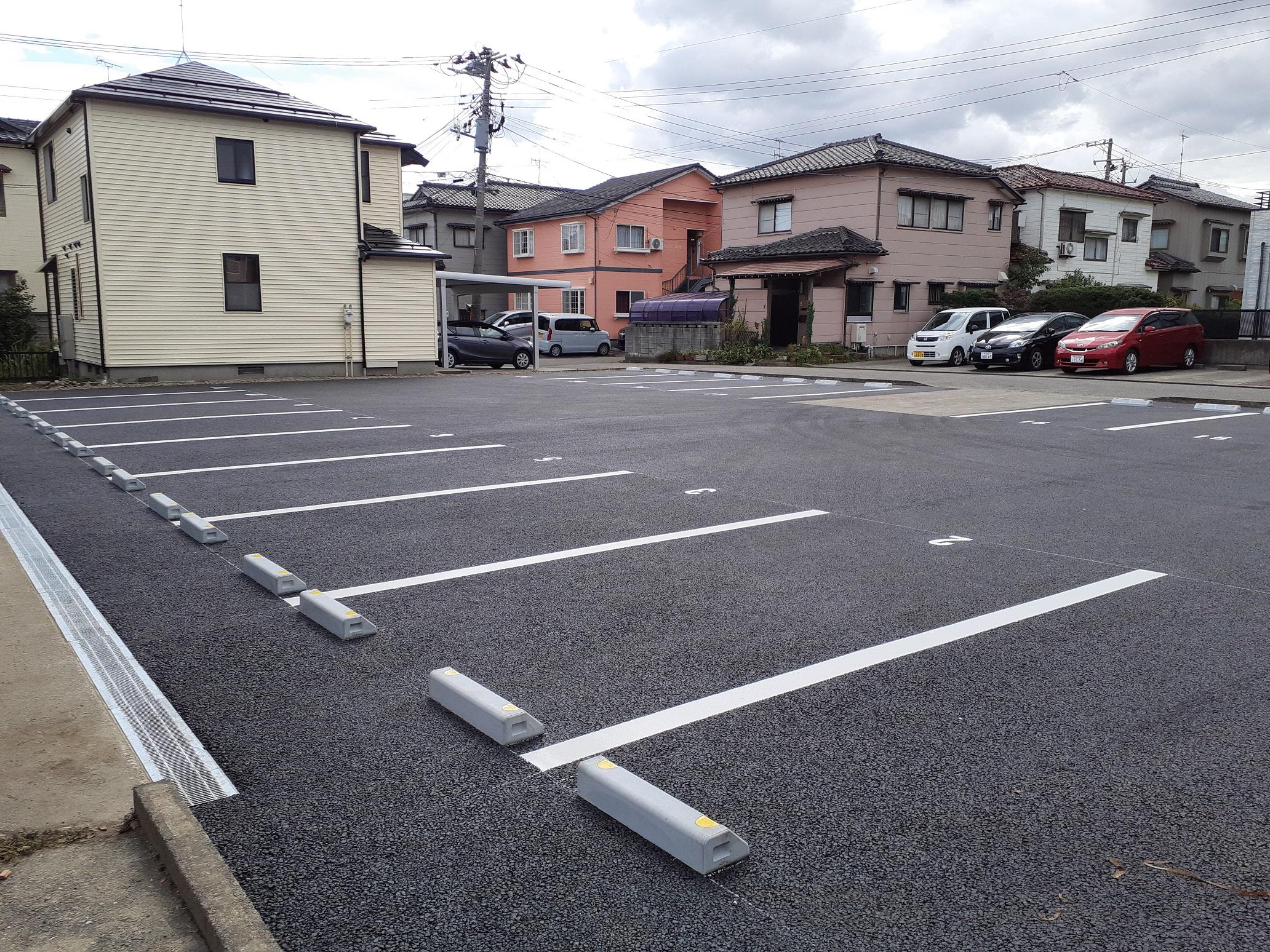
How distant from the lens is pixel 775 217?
1312 inches

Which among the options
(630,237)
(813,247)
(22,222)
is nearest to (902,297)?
(813,247)

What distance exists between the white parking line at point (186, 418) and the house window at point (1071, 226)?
32.6 metres

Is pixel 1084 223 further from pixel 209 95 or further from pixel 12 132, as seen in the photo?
pixel 12 132

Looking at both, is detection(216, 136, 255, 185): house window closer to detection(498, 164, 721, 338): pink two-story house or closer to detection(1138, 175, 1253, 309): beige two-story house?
detection(498, 164, 721, 338): pink two-story house

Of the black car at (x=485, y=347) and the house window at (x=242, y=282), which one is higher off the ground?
the house window at (x=242, y=282)

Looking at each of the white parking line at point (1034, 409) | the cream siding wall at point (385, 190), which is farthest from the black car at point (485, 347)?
the white parking line at point (1034, 409)

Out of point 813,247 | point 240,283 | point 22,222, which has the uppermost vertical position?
point 22,222

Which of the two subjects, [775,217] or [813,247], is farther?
[775,217]

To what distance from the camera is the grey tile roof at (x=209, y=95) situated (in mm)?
18938

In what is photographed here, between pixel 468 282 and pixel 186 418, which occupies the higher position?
pixel 468 282

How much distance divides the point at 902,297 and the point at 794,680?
29.0 metres

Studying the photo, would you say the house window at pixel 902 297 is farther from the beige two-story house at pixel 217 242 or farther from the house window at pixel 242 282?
the house window at pixel 242 282

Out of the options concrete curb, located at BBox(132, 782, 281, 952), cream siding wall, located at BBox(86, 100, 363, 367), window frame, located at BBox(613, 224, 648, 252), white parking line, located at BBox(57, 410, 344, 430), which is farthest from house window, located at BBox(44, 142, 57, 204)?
concrete curb, located at BBox(132, 782, 281, 952)

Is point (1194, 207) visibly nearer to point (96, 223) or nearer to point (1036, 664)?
point (96, 223)
